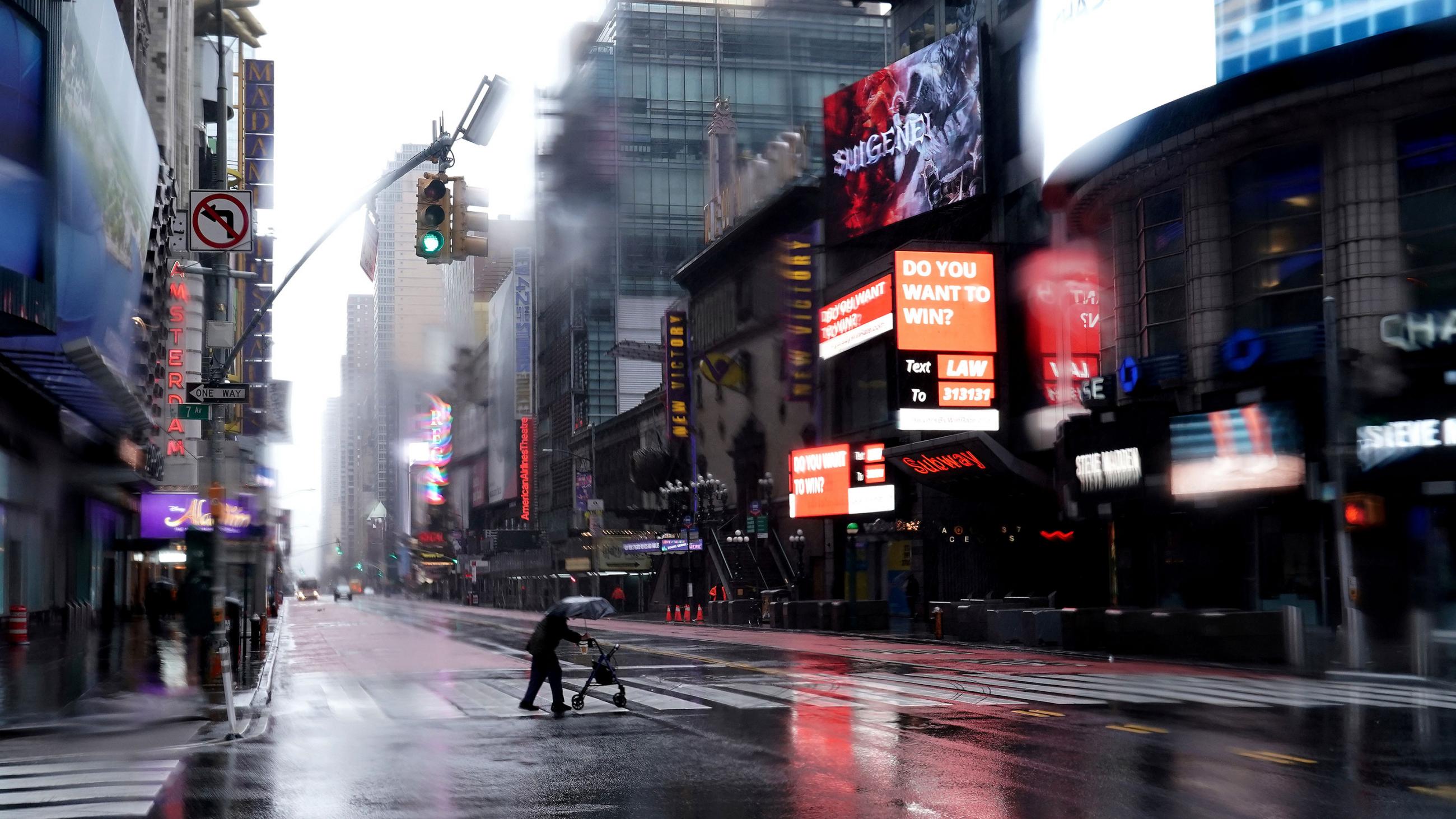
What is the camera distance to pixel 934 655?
34594mm

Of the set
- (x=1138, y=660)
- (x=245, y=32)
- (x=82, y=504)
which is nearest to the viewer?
(x=1138, y=660)

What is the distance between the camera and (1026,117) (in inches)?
2003

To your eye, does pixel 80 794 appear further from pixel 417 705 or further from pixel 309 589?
pixel 309 589

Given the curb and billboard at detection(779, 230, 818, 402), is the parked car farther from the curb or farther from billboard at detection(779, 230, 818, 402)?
the curb

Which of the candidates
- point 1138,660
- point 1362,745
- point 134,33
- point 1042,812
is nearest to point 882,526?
point 1138,660

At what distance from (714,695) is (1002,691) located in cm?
470

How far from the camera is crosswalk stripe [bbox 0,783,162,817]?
40.8 ft

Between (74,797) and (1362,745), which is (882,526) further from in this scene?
(74,797)

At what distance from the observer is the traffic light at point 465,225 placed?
54.0ft

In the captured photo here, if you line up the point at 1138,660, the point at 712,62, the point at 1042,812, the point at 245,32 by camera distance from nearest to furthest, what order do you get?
the point at 1042,812
the point at 1138,660
the point at 245,32
the point at 712,62

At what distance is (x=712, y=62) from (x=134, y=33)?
76.4 metres

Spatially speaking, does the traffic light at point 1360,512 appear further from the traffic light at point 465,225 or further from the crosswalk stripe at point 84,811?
the crosswalk stripe at point 84,811

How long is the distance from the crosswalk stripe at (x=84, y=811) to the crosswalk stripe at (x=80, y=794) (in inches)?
10.3

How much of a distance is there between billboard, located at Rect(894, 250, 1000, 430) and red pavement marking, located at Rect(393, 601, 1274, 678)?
9.61m
